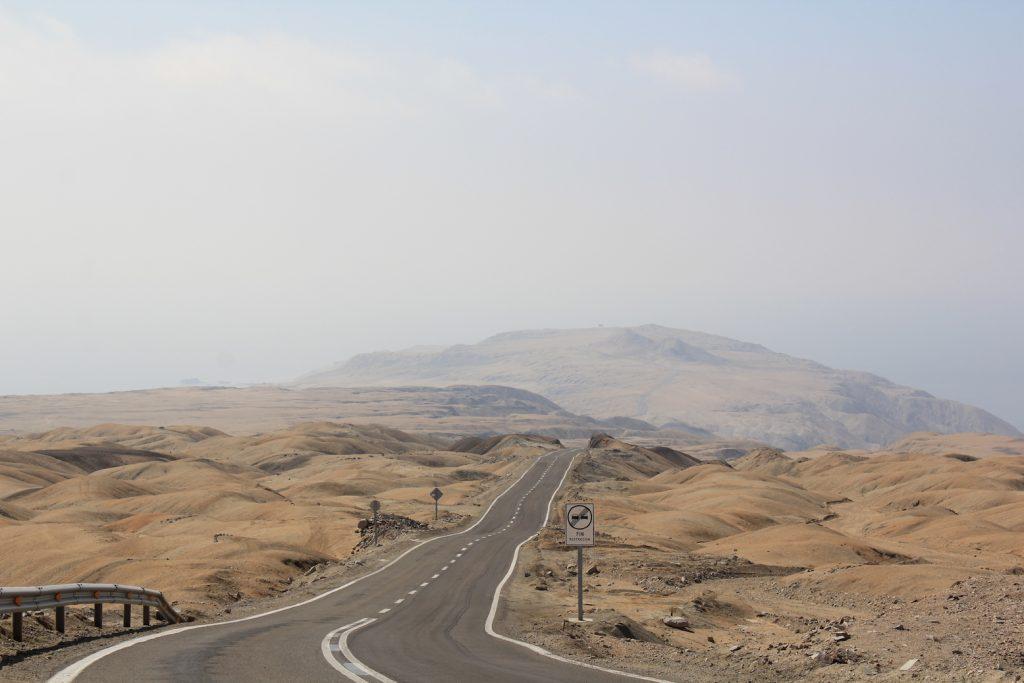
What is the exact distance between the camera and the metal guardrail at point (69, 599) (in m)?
16.4

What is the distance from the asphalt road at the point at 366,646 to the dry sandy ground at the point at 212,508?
7.95 ft

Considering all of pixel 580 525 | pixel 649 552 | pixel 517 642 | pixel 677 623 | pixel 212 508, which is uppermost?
pixel 580 525

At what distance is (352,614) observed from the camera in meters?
26.7

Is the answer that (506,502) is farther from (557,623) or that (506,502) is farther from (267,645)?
(267,645)

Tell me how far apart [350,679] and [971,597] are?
21.2m

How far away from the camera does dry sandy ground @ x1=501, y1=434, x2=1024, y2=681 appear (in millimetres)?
19000

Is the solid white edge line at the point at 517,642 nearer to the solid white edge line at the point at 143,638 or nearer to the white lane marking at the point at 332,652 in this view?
the white lane marking at the point at 332,652

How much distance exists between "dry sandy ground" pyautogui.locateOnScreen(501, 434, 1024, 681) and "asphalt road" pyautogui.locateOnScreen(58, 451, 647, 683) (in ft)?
4.97

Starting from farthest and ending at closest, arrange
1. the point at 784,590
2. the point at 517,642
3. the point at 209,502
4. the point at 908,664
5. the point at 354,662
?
1. the point at 209,502
2. the point at 784,590
3. the point at 517,642
4. the point at 908,664
5. the point at 354,662

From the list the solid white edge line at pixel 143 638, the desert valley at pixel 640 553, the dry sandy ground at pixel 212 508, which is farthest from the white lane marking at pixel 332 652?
the dry sandy ground at pixel 212 508

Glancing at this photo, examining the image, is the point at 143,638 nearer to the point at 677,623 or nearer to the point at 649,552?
the point at 677,623

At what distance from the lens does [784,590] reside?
37.4m

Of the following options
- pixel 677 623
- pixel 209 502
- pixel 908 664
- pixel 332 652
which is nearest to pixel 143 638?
pixel 332 652

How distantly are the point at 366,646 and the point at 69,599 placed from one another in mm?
5586
